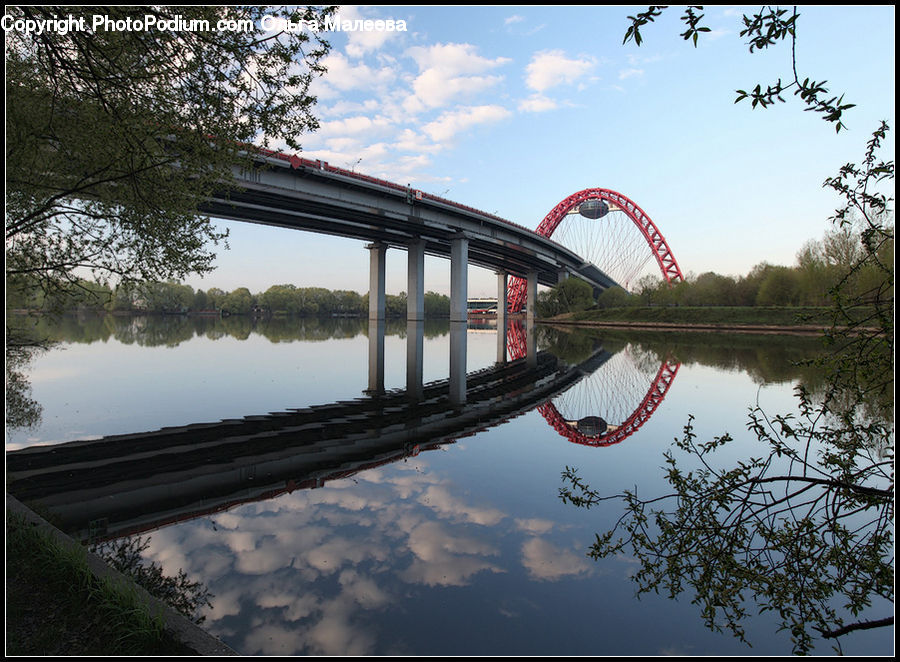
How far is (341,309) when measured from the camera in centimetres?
17025

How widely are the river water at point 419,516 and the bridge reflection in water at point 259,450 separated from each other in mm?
81

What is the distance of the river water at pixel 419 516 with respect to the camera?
167 inches

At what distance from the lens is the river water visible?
13.9 feet

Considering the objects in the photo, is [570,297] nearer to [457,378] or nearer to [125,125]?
[457,378]

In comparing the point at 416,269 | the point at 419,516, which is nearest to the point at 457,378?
the point at 419,516

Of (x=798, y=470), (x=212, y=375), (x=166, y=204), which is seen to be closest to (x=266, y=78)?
(x=166, y=204)

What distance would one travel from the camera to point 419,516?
667 centimetres

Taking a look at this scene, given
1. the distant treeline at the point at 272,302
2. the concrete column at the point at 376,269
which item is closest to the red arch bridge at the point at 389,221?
the concrete column at the point at 376,269

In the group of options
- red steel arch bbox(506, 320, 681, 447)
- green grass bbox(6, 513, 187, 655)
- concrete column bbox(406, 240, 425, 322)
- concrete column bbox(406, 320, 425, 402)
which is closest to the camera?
green grass bbox(6, 513, 187, 655)

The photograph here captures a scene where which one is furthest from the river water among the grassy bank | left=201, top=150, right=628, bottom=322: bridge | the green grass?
the grassy bank

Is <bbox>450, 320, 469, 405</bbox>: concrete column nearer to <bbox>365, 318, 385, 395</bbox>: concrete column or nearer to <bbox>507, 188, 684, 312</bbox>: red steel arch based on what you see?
<bbox>365, 318, 385, 395</bbox>: concrete column

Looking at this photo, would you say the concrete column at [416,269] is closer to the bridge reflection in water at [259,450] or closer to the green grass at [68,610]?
the bridge reflection in water at [259,450]

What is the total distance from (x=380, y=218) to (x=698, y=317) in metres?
53.5

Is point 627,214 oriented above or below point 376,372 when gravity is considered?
above
